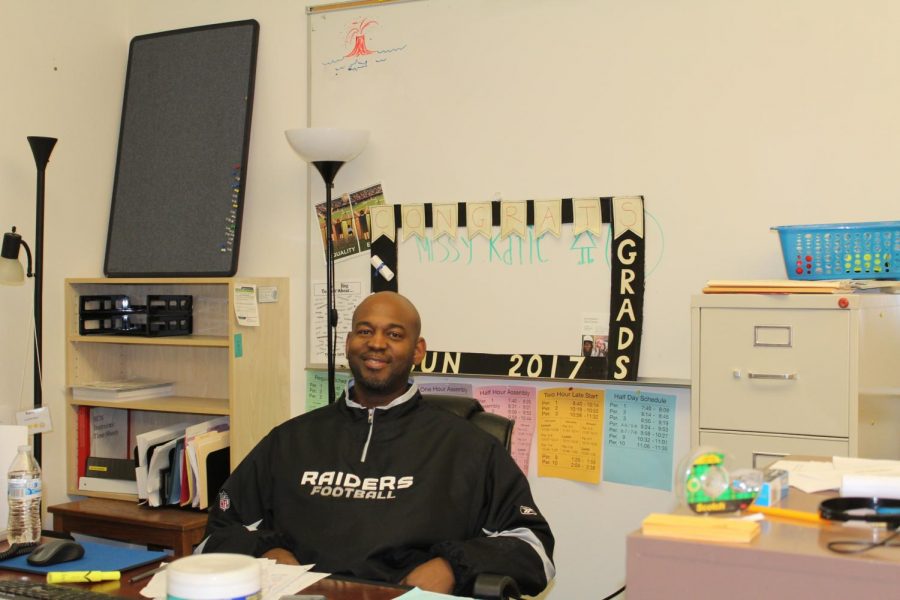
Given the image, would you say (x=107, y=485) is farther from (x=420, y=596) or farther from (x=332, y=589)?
(x=420, y=596)

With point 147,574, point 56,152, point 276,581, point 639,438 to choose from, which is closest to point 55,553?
point 147,574

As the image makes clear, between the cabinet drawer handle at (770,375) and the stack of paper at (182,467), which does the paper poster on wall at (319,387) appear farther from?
the cabinet drawer handle at (770,375)

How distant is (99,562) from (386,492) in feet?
2.11

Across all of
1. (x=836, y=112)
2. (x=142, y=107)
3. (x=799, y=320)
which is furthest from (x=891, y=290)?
(x=142, y=107)

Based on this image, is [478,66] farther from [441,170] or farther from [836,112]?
[836,112]

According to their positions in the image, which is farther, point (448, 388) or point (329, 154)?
point (448, 388)

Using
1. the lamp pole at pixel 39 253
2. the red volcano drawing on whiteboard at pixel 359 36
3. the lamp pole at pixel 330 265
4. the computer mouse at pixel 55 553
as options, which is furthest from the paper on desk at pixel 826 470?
the lamp pole at pixel 39 253

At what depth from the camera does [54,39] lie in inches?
142

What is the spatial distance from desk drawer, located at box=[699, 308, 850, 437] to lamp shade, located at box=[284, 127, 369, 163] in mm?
1416

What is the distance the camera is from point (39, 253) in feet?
10.9

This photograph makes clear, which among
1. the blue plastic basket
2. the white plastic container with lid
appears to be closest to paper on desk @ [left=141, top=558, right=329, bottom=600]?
the white plastic container with lid

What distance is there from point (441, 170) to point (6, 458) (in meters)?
1.81

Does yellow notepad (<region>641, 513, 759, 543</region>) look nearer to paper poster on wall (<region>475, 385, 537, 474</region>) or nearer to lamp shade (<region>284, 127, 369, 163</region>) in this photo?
paper poster on wall (<region>475, 385, 537, 474</region>)

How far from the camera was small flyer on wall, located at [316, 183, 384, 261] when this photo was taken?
3500mm
